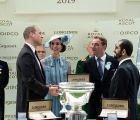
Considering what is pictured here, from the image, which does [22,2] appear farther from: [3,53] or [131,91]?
[131,91]

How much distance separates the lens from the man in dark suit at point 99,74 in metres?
3.48

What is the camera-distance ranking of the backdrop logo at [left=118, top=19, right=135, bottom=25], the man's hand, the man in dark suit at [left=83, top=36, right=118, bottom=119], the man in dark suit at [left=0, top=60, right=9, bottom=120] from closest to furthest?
the man's hand
the man in dark suit at [left=83, top=36, right=118, bottom=119]
the man in dark suit at [left=0, top=60, right=9, bottom=120]
the backdrop logo at [left=118, top=19, right=135, bottom=25]

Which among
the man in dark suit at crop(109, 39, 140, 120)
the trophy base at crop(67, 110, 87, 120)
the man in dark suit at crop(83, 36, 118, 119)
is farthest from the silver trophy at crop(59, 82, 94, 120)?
the man in dark suit at crop(83, 36, 118, 119)

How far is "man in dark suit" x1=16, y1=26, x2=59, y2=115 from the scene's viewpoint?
2.82 m

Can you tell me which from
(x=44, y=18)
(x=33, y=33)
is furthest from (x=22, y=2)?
(x=33, y=33)

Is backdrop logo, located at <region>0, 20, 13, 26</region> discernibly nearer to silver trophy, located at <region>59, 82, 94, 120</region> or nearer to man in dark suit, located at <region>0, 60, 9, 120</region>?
man in dark suit, located at <region>0, 60, 9, 120</region>

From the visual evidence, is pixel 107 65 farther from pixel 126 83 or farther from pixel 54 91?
pixel 54 91

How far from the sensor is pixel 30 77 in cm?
282

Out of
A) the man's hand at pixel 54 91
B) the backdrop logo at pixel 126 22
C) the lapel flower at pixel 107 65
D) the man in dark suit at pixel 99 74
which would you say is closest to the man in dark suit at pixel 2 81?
the man in dark suit at pixel 99 74

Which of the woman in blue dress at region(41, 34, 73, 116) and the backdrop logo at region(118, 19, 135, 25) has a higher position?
the backdrop logo at region(118, 19, 135, 25)

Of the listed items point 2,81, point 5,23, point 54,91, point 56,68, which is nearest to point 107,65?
point 56,68

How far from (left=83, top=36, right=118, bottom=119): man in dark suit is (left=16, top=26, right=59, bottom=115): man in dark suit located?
698 mm

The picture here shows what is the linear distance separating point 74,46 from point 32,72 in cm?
160

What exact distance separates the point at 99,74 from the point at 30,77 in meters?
0.96
